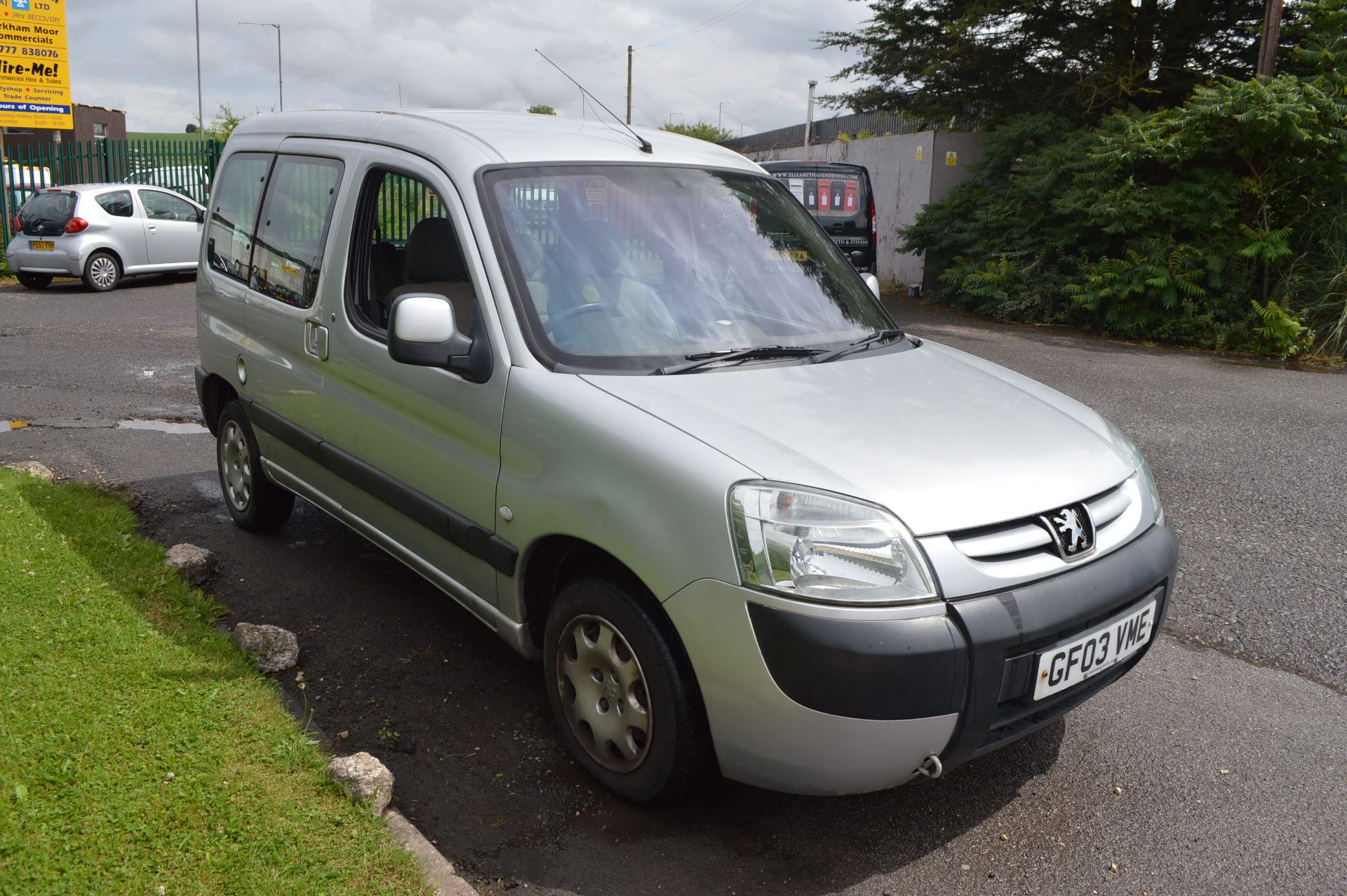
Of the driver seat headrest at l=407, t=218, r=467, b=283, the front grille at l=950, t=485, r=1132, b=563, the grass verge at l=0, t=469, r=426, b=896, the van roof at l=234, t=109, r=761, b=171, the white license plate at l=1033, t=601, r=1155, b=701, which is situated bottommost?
the grass verge at l=0, t=469, r=426, b=896

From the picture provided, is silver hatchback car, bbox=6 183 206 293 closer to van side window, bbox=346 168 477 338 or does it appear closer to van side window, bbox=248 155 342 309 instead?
van side window, bbox=248 155 342 309

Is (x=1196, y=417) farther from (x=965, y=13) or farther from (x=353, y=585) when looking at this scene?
(x=965, y=13)

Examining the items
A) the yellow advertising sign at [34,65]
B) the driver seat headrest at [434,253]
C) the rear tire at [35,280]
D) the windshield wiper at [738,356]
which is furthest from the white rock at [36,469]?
the yellow advertising sign at [34,65]

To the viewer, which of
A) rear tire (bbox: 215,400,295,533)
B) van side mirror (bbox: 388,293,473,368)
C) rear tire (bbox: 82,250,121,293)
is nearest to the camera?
van side mirror (bbox: 388,293,473,368)

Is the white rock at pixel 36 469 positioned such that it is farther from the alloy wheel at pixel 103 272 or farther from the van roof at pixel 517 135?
the alloy wheel at pixel 103 272

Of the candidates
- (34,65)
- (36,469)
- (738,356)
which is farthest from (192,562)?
(34,65)

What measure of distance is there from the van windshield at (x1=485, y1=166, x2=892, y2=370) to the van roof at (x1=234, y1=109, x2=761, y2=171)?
86mm

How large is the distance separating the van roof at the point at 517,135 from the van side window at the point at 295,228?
0.17 m

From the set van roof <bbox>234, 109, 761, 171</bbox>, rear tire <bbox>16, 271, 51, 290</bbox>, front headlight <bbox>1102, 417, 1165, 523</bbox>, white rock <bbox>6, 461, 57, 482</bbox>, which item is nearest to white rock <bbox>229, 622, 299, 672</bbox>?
van roof <bbox>234, 109, 761, 171</bbox>

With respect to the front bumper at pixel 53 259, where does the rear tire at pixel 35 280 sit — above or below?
below

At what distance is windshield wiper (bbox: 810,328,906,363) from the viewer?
10.9 feet

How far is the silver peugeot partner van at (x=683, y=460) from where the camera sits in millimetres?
2436

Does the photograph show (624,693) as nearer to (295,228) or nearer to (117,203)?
(295,228)

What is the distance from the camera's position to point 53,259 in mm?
15133
